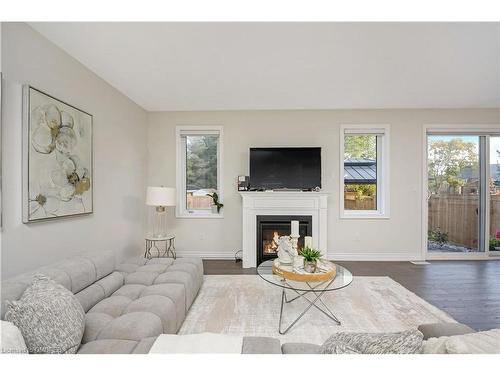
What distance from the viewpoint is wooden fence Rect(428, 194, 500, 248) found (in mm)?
4074

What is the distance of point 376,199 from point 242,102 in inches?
115

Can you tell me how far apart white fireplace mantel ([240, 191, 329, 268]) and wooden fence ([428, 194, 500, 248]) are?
204cm

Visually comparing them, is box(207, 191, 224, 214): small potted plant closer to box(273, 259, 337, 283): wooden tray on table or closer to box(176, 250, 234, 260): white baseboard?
box(176, 250, 234, 260): white baseboard

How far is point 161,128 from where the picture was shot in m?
4.13

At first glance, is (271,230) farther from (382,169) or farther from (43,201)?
(43,201)

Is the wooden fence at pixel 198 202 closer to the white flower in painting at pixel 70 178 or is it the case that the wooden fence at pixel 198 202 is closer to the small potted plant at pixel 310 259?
the white flower in painting at pixel 70 178

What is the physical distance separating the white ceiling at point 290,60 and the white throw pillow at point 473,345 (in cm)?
212

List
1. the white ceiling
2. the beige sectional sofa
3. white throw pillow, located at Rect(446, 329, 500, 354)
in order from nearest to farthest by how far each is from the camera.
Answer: white throw pillow, located at Rect(446, 329, 500, 354) < the beige sectional sofa < the white ceiling

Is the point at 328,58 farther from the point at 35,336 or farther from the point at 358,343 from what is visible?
the point at 35,336

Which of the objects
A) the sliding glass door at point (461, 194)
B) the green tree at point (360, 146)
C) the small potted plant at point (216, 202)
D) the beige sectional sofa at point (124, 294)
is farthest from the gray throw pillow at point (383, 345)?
the sliding glass door at point (461, 194)

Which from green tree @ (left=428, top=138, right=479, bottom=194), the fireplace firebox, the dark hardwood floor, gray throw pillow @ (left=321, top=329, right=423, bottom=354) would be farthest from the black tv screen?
gray throw pillow @ (left=321, top=329, right=423, bottom=354)

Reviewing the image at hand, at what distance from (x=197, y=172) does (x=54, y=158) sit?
2.36 metres
